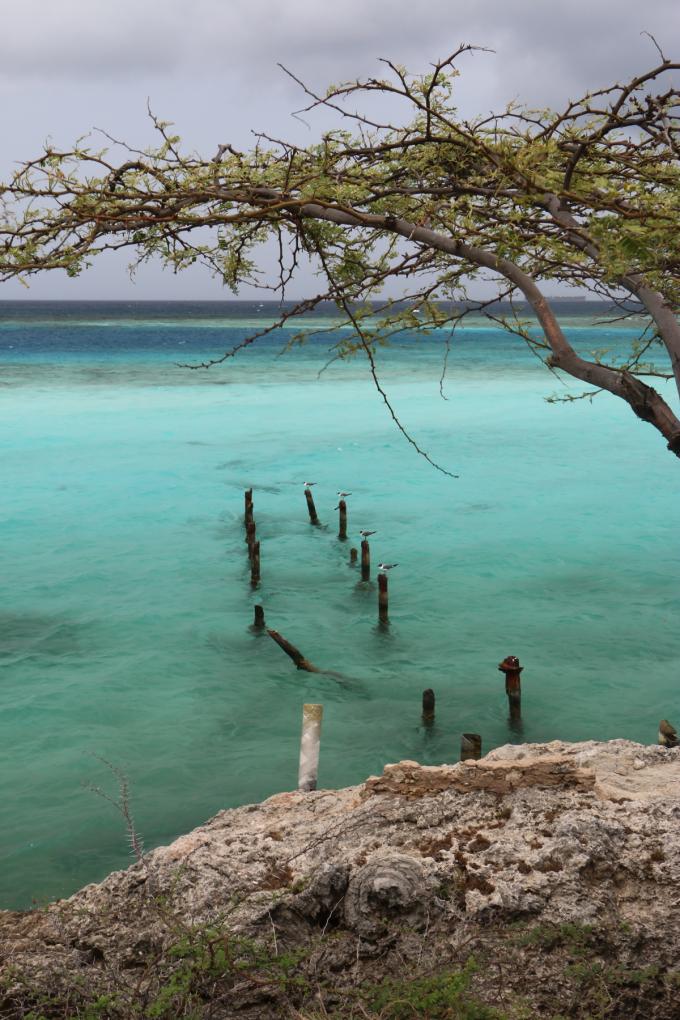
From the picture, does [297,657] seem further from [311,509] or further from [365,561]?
[311,509]

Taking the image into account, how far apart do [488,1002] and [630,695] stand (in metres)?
8.73

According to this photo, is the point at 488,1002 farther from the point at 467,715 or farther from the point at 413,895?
the point at 467,715

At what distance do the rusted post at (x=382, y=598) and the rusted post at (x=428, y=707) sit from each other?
3.28 meters

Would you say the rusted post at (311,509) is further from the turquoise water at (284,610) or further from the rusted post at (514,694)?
the rusted post at (514,694)

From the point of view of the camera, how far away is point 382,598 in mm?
14859

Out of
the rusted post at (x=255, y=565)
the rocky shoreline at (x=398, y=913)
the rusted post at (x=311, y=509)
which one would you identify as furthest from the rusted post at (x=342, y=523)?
the rocky shoreline at (x=398, y=913)

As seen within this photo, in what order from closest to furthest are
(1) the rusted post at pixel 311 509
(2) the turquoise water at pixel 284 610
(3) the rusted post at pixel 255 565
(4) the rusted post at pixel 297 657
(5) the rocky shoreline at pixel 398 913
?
(5) the rocky shoreline at pixel 398 913, (2) the turquoise water at pixel 284 610, (4) the rusted post at pixel 297 657, (3) the rusted post at pixel 255 565, (1) the rusted post at pixel 311 509

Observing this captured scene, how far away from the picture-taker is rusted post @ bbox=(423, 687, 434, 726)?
11.4 meters

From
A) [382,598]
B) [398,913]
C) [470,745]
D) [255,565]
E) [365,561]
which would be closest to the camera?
[398,913]

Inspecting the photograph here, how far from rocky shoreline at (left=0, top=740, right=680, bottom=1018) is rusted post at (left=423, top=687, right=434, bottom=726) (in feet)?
16.9

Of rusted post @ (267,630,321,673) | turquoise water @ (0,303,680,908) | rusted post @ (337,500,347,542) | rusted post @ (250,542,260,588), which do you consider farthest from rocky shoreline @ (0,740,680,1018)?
rusted post @ (337,500,347,542)

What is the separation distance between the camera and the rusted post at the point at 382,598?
1461cm

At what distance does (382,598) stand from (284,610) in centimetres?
200

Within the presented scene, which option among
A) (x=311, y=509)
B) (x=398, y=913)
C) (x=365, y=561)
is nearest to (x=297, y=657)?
(x=365, y=561)
